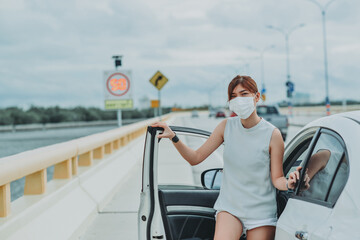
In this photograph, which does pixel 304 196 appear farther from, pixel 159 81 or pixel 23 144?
pixel 23 144

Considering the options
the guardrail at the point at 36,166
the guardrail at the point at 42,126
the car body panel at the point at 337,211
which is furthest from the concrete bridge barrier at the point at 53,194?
the guardrail at the point at 42,126

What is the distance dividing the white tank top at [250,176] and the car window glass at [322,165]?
1.17 ft

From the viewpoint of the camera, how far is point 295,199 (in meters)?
3.13

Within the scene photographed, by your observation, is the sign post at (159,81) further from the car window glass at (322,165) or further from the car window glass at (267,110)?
the car window glass at (322,165)

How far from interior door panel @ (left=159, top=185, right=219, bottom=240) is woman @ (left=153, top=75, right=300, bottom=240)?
2.38ft

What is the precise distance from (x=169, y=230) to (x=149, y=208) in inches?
9.6

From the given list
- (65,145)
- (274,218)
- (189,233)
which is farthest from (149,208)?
(65,145)

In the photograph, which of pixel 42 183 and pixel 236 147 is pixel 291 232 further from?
pixel 42 183

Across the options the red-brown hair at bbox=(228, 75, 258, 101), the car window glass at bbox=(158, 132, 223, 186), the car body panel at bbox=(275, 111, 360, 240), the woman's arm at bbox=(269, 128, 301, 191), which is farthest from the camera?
the car window glass at bbox=(158, 132, 223, 186)

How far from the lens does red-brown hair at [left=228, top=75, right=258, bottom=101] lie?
3584 millimetres

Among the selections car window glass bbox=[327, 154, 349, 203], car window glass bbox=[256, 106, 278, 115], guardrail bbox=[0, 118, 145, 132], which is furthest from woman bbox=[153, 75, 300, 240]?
guardrail bbox=[0, 118, 145, 132]

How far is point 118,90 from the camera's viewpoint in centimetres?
2105

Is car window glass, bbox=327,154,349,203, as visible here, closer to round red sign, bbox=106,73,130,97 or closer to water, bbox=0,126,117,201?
water, bbox=0,126,117,201

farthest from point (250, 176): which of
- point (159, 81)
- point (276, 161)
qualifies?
point (159, 81)
